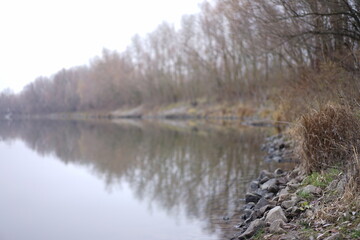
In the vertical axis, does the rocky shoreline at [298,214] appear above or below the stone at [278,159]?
above

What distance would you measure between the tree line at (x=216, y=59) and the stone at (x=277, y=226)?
687 centimetres

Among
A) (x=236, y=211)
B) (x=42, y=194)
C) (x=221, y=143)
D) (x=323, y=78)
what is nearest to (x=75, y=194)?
(x=42, y=194)

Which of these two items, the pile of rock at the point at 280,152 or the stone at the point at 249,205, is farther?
the pile of rock at the point at 280,152

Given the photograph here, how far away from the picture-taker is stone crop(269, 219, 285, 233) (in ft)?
16.1

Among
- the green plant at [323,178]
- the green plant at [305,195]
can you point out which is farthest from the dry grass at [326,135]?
the green plant at [305,195]

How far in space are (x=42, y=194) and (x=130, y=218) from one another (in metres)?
3.90

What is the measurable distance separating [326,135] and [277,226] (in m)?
2.43

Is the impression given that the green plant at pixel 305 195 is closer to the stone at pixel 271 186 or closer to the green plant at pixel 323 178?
the green plant at pixel 323 178

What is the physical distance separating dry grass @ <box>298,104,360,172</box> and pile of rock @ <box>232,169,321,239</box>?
1.69ft

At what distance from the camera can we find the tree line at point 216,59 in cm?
1227

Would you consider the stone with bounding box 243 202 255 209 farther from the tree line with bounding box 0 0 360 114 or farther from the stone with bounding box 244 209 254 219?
the tree line with bounding box 0 0 360 114

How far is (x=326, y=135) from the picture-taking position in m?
6.63

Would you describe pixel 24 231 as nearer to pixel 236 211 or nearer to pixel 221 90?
pixel 236 211

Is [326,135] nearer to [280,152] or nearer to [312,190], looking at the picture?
[312,190]
